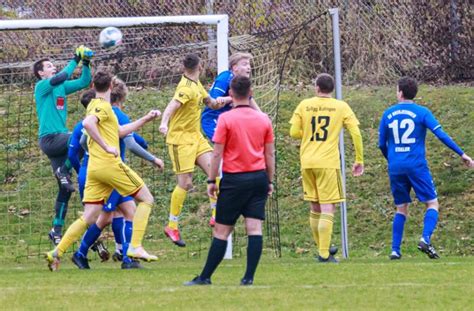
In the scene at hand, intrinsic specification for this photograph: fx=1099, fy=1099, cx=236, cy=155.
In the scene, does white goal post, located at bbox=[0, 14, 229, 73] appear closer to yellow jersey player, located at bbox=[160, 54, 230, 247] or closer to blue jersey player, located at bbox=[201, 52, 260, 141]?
blue jersey player, located at bbox=[201, 52, 260, 141]

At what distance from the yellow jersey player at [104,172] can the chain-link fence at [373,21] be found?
7758 mm

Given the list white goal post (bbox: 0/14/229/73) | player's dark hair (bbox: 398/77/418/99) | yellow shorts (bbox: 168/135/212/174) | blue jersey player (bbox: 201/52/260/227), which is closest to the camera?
blue jersey player (bbox: 201/52/260/227)

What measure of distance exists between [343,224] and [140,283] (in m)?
4.17

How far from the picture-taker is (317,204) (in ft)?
39.0

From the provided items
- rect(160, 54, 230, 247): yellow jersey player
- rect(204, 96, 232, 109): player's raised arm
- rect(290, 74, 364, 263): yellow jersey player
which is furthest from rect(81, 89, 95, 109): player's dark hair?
rect(290, 74, 364, 263): yellow jersey player

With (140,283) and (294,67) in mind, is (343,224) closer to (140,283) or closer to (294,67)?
(140,283)

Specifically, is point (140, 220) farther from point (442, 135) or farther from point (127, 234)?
point (442, 135)

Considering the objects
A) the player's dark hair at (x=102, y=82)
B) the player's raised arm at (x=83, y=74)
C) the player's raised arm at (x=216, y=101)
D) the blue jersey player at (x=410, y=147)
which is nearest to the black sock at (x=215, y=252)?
the player's dark hair at (x=102, y=82)

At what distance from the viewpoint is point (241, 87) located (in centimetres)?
905

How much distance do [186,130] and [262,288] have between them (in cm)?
364

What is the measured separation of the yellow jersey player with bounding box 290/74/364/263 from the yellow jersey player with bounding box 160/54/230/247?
1056 mm

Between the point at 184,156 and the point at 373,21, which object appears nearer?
the point at 184,156

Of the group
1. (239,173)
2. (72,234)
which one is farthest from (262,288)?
(72,234)

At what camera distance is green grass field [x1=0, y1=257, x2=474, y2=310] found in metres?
8.16
